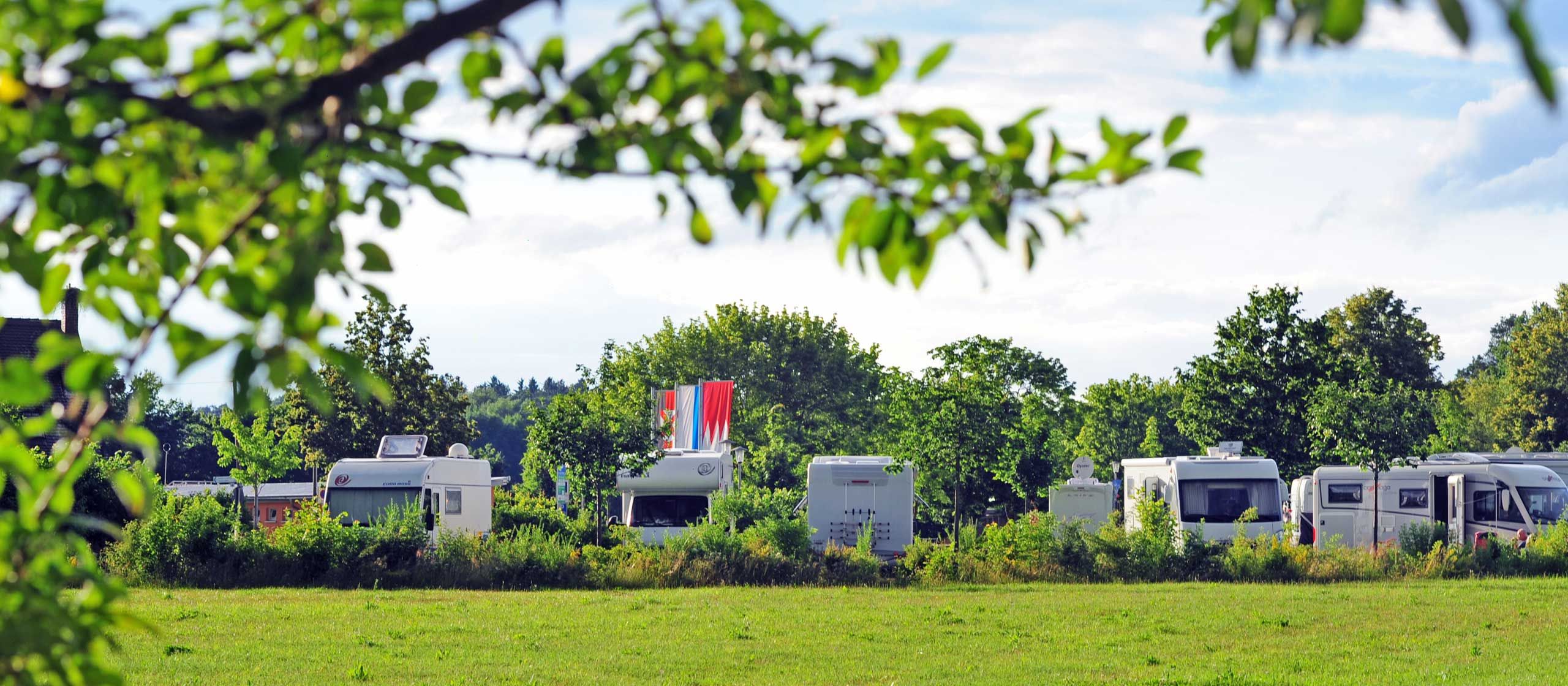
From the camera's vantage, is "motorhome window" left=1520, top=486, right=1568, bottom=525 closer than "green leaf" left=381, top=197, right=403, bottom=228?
No

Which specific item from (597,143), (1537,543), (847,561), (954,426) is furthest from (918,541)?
(597,143)

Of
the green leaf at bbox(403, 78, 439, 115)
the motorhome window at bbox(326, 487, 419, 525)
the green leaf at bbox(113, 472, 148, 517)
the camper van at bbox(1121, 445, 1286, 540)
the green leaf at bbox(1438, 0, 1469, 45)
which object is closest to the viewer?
the green leaf at bbox(1438, 0, 1469, 45)

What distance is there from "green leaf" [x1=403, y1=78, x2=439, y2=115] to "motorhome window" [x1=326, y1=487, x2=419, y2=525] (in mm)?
24054

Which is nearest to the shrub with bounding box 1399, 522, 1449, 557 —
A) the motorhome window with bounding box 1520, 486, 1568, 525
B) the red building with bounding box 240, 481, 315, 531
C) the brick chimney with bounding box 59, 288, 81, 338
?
the motorhome window with bounding box 1520, 486, 1568, 525

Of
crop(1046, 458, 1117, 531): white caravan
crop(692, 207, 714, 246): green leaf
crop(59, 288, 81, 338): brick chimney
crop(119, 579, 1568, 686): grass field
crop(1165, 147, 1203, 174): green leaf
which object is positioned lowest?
crop(119, 579, 1568, 686): grass field

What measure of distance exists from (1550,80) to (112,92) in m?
2.29

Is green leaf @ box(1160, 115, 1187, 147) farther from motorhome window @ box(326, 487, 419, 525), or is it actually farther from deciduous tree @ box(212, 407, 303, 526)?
deciduous tree @ box(212, 407, 303, 526)

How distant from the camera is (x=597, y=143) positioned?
275 centimetres

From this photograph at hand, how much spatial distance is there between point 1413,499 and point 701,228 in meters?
31.4

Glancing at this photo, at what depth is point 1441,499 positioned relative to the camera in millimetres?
30828

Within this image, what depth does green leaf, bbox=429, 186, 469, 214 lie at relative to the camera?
9.36ft

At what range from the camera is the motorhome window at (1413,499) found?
31.0 meters

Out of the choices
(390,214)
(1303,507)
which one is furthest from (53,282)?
(1303,507)

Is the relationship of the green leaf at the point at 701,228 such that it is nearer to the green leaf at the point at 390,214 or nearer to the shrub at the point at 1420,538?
the green leaf at the point at 390,214
